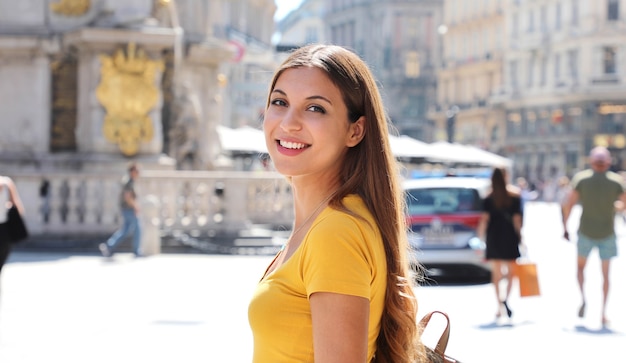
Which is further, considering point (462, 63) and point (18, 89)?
point (462, 63)

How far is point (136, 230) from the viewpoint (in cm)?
1812

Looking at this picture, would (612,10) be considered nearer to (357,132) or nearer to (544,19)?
(544,19)

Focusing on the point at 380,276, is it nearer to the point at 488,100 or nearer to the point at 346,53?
the point at 346,53

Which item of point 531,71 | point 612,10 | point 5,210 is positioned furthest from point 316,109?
point 531,71

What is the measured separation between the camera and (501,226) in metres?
12.6

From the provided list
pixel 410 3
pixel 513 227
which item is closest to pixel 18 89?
pixel 513 227

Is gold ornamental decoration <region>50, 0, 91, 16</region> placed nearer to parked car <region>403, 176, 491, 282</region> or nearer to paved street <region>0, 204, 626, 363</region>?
paved street <region>0, 204, 626, 363</region>

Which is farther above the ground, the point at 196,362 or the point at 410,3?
the point at 410,3

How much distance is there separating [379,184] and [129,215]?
15.4 m

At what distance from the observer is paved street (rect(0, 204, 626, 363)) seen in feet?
30.7

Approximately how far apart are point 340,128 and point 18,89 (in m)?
18.2

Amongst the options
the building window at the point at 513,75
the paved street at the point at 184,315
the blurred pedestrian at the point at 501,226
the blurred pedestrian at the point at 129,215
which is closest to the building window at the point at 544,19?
the building window at the point at 513,75

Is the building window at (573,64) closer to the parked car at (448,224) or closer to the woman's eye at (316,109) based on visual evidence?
the parked car at (448,224)

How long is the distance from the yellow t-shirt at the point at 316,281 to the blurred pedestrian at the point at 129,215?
15115mm
